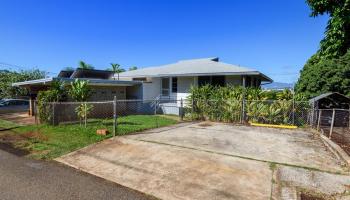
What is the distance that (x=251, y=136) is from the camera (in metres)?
8.91

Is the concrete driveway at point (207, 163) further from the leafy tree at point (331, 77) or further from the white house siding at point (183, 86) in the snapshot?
the white house siding at point (183, 86)

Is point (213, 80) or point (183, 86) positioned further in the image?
point (183, 86)

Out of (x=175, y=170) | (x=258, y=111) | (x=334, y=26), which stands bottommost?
(x=175, y=170)

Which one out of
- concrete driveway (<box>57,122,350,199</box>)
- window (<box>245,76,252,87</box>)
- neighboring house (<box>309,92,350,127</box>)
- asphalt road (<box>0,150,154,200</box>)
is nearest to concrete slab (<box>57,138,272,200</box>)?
concrete driveway (<box>57,122,350,199</box>)

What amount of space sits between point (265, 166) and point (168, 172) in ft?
7.39

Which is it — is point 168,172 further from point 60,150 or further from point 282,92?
point 282,92

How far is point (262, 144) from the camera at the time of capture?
25.0ft

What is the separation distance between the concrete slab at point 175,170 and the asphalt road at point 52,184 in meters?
0.28

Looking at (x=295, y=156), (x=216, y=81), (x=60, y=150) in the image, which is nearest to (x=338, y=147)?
(x=295, y=156)

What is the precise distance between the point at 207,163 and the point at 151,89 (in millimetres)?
13902

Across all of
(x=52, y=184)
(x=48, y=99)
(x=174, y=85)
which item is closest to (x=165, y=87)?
(x=174, y=85)

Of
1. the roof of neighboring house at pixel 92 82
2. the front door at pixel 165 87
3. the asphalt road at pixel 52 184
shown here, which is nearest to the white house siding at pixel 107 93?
the roof of neighboring house at pixel 92 82

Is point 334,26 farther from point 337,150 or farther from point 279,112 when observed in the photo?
point 337,150

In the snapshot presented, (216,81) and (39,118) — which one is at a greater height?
→ (216,81)
